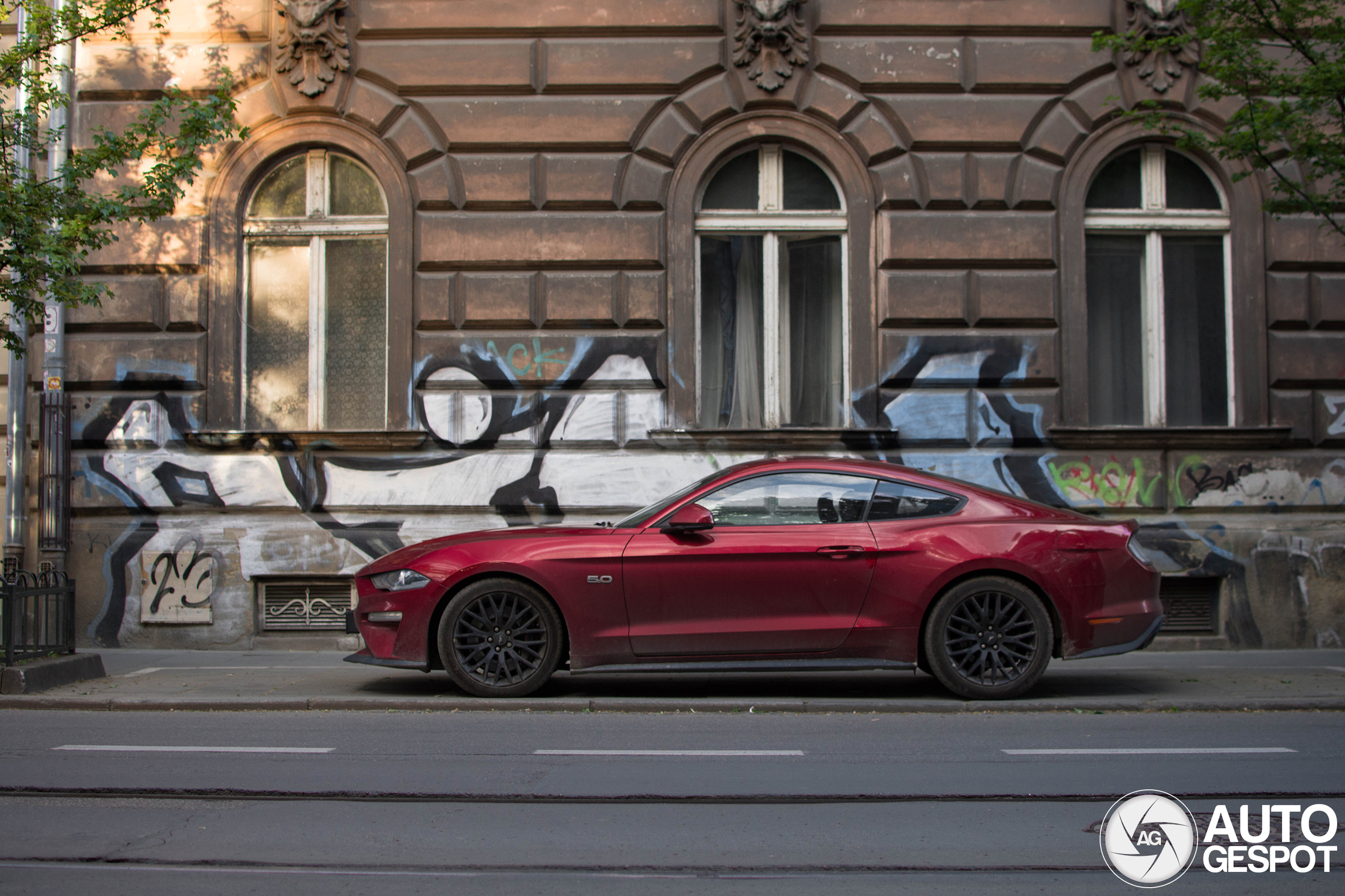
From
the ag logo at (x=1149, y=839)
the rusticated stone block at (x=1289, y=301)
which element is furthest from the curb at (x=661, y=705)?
the rusticated stone block at (x=1289, y=301)

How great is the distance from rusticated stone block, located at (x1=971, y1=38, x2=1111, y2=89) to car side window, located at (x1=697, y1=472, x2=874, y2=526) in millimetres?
5382

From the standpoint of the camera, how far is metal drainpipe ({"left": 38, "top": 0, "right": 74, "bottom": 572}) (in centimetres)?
1027

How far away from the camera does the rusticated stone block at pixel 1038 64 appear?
35.3 ft

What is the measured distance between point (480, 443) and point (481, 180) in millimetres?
2506

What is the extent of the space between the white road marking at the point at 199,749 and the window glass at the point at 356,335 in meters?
5.35

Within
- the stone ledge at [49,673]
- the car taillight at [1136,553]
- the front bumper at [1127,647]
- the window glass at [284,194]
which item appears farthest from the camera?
the window glass at [284,194]

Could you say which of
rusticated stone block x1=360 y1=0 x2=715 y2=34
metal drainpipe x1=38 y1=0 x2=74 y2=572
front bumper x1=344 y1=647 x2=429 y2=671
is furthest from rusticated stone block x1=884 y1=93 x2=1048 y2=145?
metal drainpipe x1=38 y1=0 x2=74 y2=572

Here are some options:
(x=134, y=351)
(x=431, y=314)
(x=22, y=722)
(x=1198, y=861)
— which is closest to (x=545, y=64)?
(x=431, y=314)

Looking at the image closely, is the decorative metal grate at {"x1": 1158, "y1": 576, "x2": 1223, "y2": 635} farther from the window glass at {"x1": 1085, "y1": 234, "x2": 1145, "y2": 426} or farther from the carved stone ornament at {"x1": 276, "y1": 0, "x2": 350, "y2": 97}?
the carved stone ornament at {"x1": 276, "y1": 0, "x2": 350, "y2": 97}

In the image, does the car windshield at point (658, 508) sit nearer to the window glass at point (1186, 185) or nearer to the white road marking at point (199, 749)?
the white road marking at point (199, 749)

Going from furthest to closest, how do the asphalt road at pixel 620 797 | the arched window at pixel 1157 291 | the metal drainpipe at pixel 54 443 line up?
the arched window at pixel 1157 291
the metal drainpipe at pixel 54 443
the asphalt road at pixel 620 797

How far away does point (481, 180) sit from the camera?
10727 mm

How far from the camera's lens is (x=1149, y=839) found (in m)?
4.25

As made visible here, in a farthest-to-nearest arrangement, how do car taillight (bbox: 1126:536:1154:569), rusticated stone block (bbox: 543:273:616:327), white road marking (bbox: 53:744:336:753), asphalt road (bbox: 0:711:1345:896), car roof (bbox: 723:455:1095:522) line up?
rusticated stone block (bbox: 543:273:616:327), car roof (bbox: 723:455:1095:522), car taillight (bbox: 1126:536:1154:569), white road marking (bbox: 53:744:336:753), asphalt road (bbox: 0:711:1345:896)
